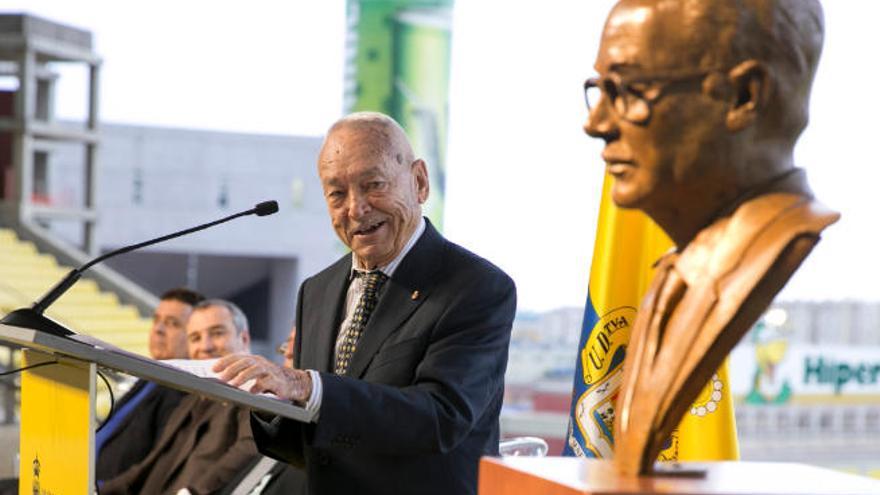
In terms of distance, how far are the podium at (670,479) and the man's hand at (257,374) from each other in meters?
0.31

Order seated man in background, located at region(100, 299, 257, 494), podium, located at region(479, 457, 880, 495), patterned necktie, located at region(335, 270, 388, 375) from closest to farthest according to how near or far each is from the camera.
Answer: podium, located at region(479, 457, 880, 495), patterned necktie, located at region(335, 270, 388, 375), seated man in background, located at region(100, 299, 257, 494)

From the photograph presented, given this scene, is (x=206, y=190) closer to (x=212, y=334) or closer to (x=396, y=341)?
(x=212, y=334)

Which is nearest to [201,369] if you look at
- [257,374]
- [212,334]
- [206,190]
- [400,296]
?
[257,374]

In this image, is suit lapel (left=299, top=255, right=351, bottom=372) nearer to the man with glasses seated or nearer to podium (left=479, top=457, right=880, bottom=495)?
podium (left=479, top=457, right=880, bottom=495)

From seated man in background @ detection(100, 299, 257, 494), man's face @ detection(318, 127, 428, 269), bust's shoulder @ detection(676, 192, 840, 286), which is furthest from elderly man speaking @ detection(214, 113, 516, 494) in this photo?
seated man in background @ detection(100, 299, 257, 494)

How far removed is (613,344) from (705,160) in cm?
143

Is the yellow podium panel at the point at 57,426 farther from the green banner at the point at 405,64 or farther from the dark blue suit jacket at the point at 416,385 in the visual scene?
the green banner at the point at 405,64

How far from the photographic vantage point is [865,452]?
8156mm

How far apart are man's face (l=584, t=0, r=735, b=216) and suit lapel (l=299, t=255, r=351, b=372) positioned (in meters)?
0.82

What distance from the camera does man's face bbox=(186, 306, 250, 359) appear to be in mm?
4176

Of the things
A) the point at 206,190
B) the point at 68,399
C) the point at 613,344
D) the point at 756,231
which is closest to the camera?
the point at 756,231

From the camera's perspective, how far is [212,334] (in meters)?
4.20

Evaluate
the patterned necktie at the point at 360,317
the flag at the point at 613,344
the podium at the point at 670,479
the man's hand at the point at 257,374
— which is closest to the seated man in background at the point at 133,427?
the flag at the point at 613,344

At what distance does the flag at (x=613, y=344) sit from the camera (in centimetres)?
Answer: 276
